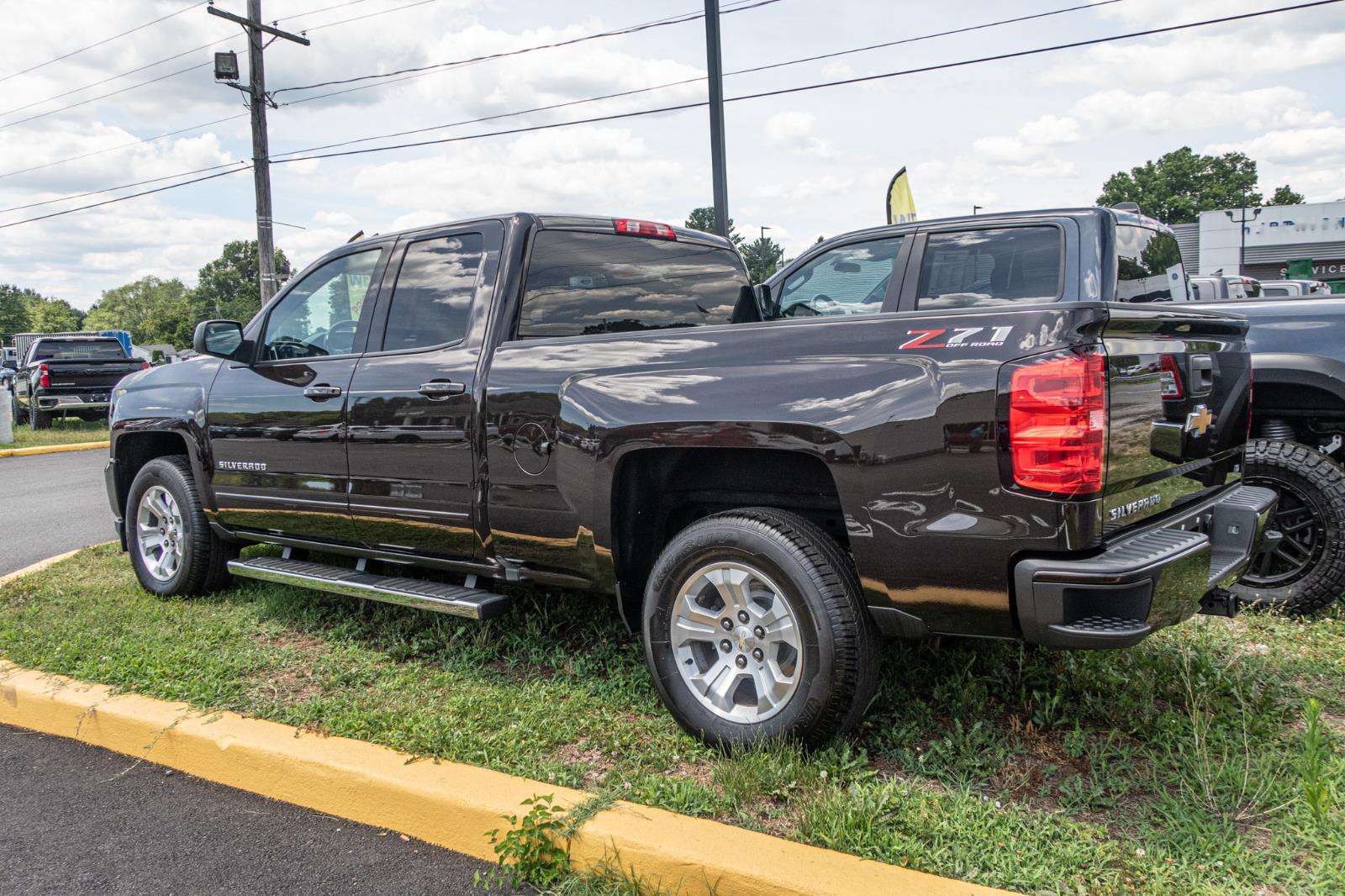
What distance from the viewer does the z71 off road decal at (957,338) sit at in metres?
2.77

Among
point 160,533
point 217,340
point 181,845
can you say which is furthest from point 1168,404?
point 160,533

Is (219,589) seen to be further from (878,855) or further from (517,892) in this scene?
(878,855)

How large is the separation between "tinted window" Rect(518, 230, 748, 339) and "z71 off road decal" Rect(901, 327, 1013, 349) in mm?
1691

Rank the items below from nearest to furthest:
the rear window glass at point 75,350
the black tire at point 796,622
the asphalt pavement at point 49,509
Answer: the black tire at point 796,622 → the asphalt pavement at point 49,509 → the rear window glass at point 75,350

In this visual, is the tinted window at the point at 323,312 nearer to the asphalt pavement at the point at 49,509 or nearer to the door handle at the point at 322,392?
the door handle at the point at 322,392

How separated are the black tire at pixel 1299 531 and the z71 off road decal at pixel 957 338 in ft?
8.26

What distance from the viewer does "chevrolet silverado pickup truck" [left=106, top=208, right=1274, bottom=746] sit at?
275 cm

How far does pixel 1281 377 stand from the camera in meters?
4.84

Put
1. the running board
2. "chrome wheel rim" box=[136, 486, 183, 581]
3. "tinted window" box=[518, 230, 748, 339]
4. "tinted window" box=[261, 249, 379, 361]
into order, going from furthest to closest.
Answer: "chrome wheel rim" box=[136, 486, 183, 581], "tinted window" box=[261, 249, 379, 361], "tinted window" box=[518, 230, 748, 339], the running board

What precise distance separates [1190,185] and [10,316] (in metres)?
132

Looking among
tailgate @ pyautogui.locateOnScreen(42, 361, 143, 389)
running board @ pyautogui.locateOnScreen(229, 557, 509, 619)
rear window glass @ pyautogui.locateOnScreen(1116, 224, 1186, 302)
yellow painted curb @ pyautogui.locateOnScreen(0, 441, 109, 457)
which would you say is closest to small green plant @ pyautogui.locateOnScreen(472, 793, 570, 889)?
running board @ pyautogui.locateOnScreen(229, 557, 509, 619)

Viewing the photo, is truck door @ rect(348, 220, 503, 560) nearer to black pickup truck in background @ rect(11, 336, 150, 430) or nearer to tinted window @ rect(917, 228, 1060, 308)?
tinted window @ rect(917, 228, 1060, 308)

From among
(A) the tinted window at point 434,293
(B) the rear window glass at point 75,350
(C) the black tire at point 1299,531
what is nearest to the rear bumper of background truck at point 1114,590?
(C) the black tire at point 1299,531

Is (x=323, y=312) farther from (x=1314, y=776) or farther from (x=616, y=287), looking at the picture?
(x=1314, y=776)
